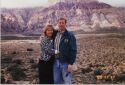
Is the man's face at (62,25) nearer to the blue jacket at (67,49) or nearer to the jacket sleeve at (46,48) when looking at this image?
the blue jacket at (67,49)

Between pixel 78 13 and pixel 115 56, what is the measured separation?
3.99 ft

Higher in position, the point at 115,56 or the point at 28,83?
the point at 115,56

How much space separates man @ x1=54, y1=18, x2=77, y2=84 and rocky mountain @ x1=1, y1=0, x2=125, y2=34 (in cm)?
79

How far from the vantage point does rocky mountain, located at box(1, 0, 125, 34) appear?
8727 millimetres

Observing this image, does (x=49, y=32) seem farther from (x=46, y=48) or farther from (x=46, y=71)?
(x=46, y=71)

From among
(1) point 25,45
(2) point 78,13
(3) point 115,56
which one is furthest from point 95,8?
(1) point 25,45

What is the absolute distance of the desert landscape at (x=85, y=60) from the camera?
8.70 metres

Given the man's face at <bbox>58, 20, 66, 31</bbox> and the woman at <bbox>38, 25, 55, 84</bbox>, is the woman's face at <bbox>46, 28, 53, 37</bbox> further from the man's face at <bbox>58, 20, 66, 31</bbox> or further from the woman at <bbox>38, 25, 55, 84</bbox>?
the man's face at <bbox>58, 20, 66, 31</bbox>

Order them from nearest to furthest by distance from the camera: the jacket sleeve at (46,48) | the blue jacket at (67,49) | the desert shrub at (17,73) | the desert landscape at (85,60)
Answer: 1. the blue jacket at (67,49)
2. the jacket sleeve at (46,48)
3. the desert landscape at (85,60)
4. the desert shrub at (17,73)

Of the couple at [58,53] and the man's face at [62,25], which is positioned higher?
the man's face at [62,25]

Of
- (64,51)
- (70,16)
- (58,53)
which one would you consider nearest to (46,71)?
(58,53)

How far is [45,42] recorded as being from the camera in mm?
7922

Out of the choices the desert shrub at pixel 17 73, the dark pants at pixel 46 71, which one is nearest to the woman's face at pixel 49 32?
the dark pants at pixel 46 71

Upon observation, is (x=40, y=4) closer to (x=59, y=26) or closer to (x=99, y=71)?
(x=59, y=26)
